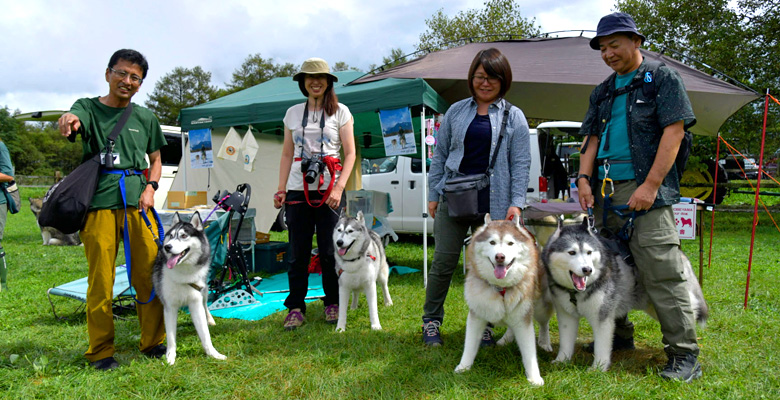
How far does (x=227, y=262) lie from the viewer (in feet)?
14.8

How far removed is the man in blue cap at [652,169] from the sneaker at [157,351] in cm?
311

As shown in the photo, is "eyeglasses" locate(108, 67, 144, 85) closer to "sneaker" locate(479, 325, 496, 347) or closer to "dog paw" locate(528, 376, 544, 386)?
"sneaker" locate(479, 325, 496, 347)

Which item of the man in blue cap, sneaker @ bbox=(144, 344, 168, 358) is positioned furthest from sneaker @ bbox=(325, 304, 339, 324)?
the man in blue cap

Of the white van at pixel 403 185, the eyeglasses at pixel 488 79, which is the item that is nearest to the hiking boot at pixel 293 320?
the eyeglasses at pixel 488 79

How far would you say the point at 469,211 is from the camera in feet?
9.29

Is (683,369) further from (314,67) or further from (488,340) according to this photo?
(314,67)

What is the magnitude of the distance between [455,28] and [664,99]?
1941 centimetres

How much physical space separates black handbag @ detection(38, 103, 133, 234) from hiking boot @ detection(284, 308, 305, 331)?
5.36 feet

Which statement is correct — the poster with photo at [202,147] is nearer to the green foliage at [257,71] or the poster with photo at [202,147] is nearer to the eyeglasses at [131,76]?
the eyeglasses at [131,76]

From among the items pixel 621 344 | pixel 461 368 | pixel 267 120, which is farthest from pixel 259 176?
pixel 621 344

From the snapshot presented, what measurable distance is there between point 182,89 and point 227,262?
1565 inches

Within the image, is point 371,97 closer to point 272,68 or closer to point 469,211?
point 469,211

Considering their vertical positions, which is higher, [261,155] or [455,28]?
[455,28]

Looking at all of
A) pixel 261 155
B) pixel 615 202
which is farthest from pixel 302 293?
pixel 261 155
